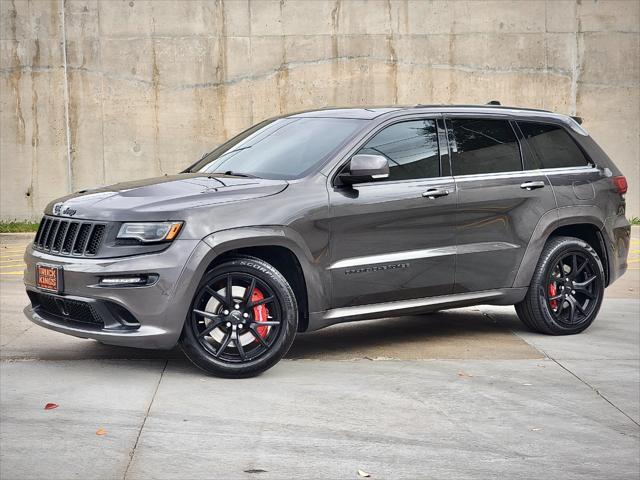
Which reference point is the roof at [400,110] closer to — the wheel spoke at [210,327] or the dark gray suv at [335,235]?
the dark gray suv at [335,235]

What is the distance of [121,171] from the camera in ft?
60.9

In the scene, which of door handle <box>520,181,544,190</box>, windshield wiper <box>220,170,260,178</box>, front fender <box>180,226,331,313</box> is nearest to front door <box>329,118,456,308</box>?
front fender <box>180,226,331,313</box>

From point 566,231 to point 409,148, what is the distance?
1.77m

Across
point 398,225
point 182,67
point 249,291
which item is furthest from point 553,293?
point 182,67

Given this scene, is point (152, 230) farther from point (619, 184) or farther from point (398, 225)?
point (619, 184)

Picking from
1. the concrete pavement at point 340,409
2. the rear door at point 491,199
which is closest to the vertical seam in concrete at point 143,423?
the concrete pavement at point 340,409

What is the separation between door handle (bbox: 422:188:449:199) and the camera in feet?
26.3

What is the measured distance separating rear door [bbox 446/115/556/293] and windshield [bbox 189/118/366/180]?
0.93m

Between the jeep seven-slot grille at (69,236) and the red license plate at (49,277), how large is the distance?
0.40ft

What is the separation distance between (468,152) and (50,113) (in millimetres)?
11597

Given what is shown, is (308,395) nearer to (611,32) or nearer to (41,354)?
(41,354)

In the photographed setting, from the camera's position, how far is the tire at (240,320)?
23.4ft

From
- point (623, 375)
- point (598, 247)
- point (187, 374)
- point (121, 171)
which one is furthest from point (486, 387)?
point (121, 171)

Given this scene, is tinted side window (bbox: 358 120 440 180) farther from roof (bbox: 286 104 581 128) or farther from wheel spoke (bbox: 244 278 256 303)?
wheel spoke (bbox: 244 278 256 303)
